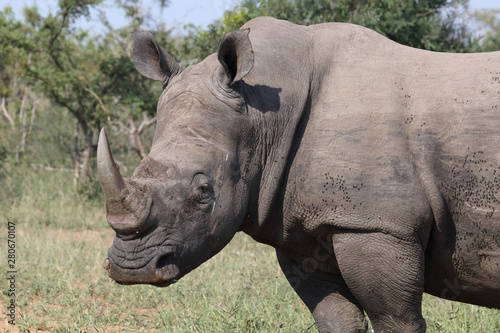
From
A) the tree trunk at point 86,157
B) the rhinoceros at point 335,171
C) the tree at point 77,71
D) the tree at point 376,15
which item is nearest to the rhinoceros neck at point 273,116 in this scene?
the rhinoceros at point 335,171

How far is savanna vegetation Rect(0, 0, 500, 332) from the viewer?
5102mm

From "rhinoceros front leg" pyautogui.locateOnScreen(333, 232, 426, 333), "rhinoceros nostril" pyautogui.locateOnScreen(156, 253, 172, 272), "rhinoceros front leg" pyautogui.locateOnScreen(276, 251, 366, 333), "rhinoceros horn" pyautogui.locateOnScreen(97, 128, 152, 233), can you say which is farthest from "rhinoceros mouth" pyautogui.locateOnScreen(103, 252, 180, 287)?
"rhinoceros front leg" pyautogui.locateOnScreen(276, 251, 366, 333)

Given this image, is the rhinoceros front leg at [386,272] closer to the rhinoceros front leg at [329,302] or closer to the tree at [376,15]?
the rhinoceros front leg at [329,302]

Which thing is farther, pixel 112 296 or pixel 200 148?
pixel 112 296

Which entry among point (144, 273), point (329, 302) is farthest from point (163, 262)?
point (329, 302)

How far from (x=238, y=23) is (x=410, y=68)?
6418 millimetres

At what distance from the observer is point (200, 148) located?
130 inches

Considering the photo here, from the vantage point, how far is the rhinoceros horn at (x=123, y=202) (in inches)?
120

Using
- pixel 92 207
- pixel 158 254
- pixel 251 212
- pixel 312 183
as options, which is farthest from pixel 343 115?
pixel 92 207

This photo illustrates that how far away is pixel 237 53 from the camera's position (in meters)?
3.38

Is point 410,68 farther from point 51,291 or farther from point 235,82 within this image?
point 51,291

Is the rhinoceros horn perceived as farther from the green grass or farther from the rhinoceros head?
the green grass

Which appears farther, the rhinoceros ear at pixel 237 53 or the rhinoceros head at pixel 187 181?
the rhinoceros ear at pixel 237 53

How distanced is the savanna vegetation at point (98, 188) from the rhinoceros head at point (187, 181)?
138cm
